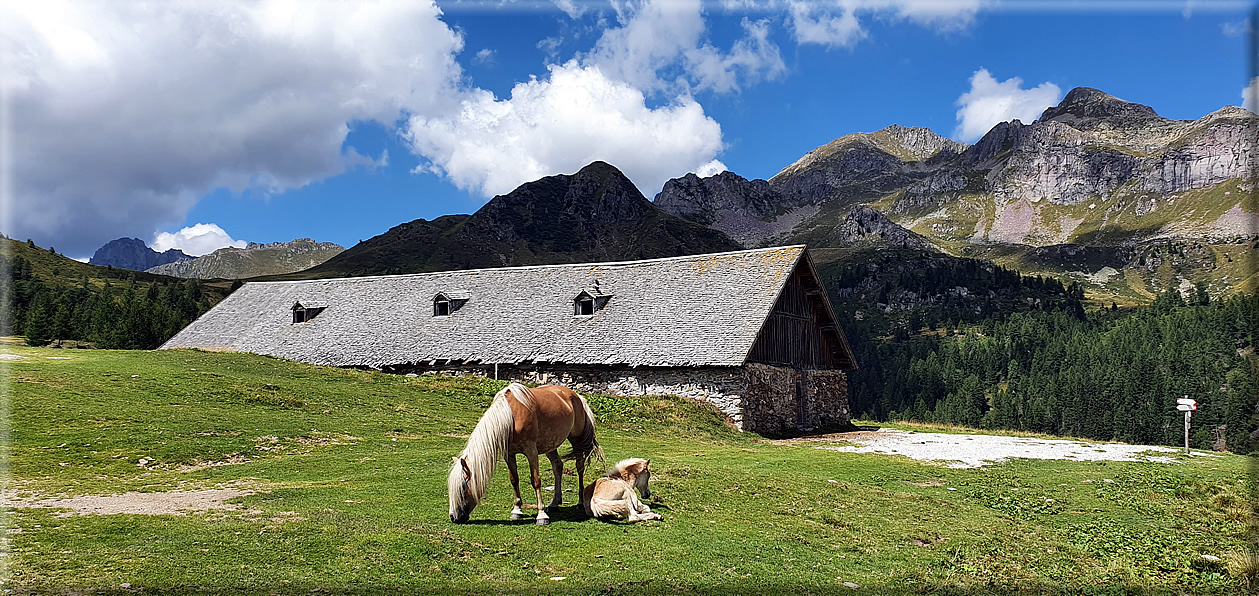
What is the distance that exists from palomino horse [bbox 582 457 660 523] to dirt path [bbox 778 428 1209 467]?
14262 mm

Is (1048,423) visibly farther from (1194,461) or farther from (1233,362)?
(1194,461)

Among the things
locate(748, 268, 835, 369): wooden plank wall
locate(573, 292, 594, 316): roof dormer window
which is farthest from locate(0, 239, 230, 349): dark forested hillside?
locate(748, 268, 835, 369): wooden plank wall

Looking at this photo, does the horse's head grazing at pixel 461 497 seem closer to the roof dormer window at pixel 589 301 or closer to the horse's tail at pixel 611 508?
the horse's tail at pixel 611 508

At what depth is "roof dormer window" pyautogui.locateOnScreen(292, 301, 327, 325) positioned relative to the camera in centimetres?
5031

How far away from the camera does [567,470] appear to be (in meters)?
18.4

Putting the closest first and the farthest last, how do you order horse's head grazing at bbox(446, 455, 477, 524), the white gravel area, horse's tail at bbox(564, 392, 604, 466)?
1. horse's head grazing at bbox(446, 455, 477, 524)
2. horse's tail at bbox(564, 392, 604, 466)
3. the white gravel area

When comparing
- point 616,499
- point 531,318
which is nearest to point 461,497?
point 616,499

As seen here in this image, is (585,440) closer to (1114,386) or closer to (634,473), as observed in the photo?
(634,473)

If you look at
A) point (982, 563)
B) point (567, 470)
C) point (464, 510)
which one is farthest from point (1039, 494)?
point (464, 510)

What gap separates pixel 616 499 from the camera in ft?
43.0

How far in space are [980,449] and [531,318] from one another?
80.0 feet

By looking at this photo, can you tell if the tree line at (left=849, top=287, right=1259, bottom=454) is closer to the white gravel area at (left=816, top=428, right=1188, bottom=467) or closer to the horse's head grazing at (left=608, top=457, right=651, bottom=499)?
the white gravel area at (left=816, top=428, right=1188, bottom=467)

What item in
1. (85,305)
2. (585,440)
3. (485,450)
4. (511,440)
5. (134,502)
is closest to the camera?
(485,450)

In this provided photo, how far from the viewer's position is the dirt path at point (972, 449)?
2588 centimetres
